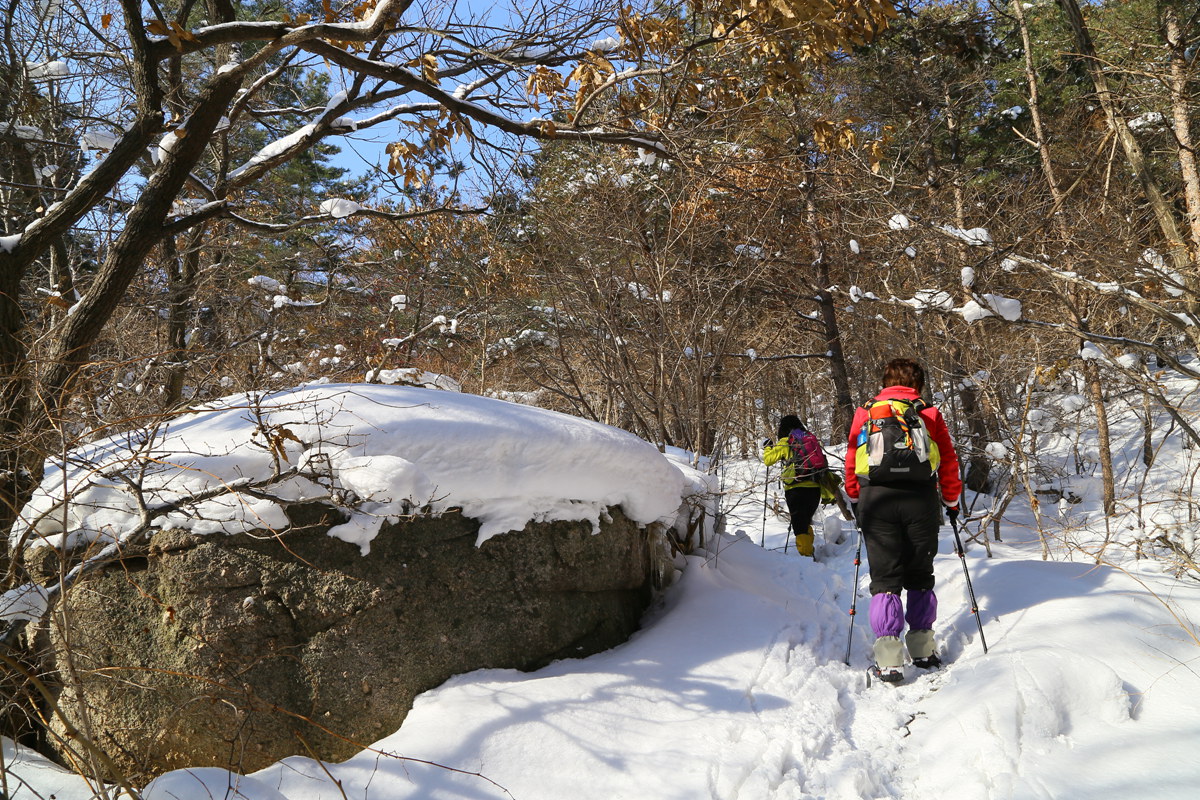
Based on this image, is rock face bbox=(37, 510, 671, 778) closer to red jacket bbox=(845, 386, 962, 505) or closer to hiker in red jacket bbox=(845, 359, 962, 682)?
hiker in red jacket bbox=(845, 359, 962, 682)

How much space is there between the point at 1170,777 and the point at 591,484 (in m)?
2.77

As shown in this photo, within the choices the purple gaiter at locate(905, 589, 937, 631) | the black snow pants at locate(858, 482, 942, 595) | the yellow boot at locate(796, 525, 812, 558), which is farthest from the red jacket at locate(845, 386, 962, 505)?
the yellow boot at locate(796, 525, 812, 558)

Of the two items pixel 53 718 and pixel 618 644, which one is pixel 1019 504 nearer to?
pixel 618 644

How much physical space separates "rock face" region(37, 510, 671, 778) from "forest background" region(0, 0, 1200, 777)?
2.22 ft

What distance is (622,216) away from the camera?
6.84 m

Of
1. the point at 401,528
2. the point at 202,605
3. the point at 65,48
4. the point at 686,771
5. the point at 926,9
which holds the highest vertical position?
the point at 926,9

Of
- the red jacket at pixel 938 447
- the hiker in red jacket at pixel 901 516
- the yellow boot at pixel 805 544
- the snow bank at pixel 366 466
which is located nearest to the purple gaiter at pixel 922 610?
the hiker in red jacket at pixel 901 516

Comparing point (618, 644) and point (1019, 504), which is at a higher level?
point (1019, 504)

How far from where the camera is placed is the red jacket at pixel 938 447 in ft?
13.7

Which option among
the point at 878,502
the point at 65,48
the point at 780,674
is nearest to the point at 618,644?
the point at 780,674

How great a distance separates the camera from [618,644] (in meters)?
4.16

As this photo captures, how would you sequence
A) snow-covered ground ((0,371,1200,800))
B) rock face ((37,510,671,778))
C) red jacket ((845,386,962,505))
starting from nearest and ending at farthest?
snow-covered ground ((0,371,1200,800)), rock face ((37,510,671,778)), red jacket ((845,386,962,505))

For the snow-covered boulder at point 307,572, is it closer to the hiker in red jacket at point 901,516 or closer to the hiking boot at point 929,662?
the hiker in red jacket at point 901,516

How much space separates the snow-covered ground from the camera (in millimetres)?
2811
